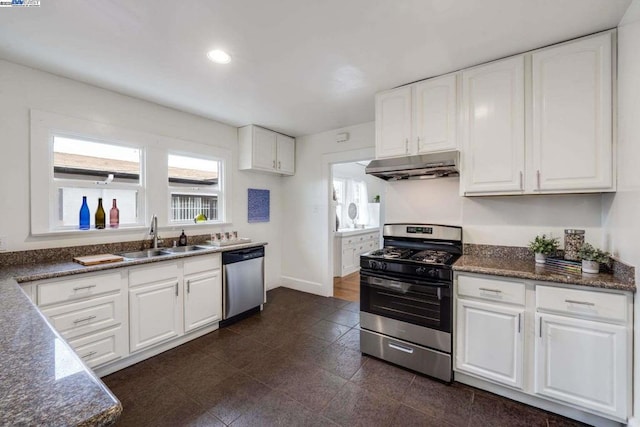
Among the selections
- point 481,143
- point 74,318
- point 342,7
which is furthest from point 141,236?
point 481,143

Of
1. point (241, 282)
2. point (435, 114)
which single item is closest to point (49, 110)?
point (241, 282)

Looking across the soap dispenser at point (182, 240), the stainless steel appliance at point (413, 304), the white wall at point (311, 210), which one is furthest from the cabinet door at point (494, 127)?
the soap dispenser at point (182, 240)

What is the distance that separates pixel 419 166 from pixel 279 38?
1465 millimetres

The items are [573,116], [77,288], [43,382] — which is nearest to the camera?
[43,382]

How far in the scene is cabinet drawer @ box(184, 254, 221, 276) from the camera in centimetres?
271

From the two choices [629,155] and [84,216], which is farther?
[84,216]

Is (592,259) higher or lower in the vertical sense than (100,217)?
lower

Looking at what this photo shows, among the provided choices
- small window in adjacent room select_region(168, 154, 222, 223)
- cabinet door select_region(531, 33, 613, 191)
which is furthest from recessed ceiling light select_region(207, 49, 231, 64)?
cabinet door select_region(531, 33, 613, 191)

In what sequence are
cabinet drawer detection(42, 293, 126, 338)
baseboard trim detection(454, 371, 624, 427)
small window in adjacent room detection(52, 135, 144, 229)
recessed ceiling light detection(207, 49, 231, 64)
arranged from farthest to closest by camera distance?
small window in adjacent room detection(52, 135, 144, 229)
recessed ceiling light detection(207, 49, 231, 64)
cabinet drawer detection(42, 293, 126, 338)
baseboard trim detection(454, 371, 624, 427)

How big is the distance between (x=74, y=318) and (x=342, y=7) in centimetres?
281

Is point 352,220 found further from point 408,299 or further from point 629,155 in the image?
point 629,155

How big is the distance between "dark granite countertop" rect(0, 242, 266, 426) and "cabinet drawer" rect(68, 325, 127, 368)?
117cm

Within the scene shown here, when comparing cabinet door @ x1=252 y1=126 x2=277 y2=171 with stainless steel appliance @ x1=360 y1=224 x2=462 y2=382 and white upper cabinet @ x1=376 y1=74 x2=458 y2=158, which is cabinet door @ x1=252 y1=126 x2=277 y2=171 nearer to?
white upper cabinet @ x1=376 y1=74 x2=458 y2=158

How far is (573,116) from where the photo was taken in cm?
185
